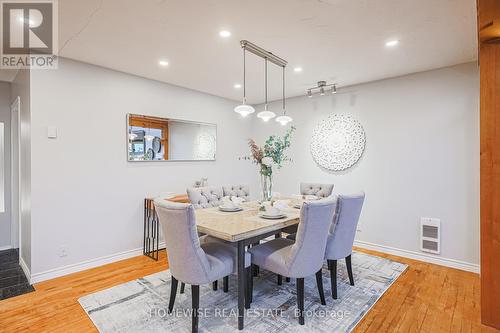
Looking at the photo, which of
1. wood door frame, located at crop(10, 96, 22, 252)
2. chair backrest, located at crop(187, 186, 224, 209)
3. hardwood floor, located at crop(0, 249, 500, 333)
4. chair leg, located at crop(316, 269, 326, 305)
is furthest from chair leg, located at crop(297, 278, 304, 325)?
wood door frame, located at crop(10, 96, 22, 252)

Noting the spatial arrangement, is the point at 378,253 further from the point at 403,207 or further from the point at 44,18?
the point at 44,18

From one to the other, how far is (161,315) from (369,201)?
328 centimetres

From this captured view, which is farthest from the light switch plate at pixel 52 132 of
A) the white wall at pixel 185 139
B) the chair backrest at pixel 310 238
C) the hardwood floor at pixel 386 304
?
the chair backrest at pixel 310 238

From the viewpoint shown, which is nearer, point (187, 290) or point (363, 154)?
point (187, 290)

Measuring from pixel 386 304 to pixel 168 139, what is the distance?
3521mm

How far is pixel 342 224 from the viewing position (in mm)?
2533

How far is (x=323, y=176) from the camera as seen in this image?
457 centimetres

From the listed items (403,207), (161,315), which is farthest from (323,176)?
(161,315)

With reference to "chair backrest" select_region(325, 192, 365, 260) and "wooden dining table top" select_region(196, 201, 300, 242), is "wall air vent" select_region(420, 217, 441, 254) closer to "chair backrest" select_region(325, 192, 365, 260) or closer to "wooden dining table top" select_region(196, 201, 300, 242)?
"chair backrest" select_region(325, 192, 365, 260)

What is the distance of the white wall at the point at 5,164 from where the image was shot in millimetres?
3875

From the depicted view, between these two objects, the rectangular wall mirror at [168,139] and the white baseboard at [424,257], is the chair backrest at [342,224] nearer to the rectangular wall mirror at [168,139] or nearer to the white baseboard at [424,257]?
the white baseboard at [424,257]

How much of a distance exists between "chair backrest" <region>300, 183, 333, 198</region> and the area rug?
3.57 feet

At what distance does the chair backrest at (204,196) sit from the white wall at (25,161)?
1809 millimetres

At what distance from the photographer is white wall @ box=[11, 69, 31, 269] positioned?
293 centimetres
